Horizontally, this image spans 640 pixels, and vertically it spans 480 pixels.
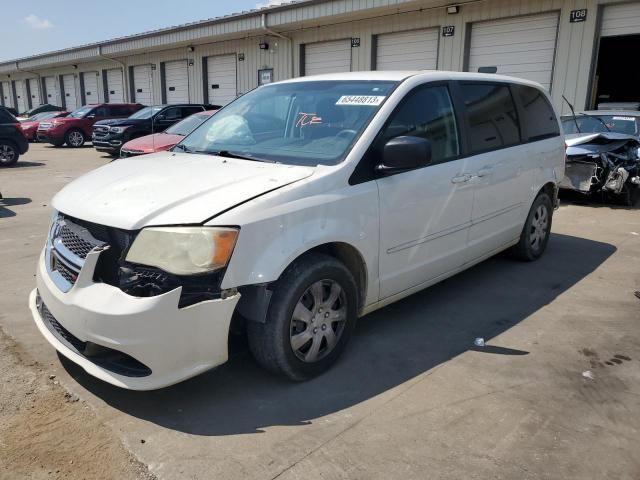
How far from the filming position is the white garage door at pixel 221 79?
20.9 meters

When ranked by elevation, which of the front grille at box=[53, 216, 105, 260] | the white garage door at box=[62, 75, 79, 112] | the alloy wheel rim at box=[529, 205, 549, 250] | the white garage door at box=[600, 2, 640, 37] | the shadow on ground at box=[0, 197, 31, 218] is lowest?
the shadow on ground at box=[0, 197, 31, 218]

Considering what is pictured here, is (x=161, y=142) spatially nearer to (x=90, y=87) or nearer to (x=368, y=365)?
(x=368, y=365)

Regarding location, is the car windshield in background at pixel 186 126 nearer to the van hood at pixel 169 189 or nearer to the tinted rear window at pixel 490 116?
the tinted rear window at pixel 490 116

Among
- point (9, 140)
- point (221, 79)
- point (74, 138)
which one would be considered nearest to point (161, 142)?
point (9, 140)

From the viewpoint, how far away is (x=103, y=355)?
287 cm

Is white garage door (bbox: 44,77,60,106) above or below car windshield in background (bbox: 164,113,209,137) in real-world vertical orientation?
above

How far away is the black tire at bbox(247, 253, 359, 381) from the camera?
9.59 feet

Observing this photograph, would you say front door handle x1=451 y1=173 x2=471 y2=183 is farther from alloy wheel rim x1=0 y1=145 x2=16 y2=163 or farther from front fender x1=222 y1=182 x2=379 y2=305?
alloy wheel rim x1=0 y1=145 x2=16 y2=163

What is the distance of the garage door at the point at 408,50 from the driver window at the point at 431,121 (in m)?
10.9

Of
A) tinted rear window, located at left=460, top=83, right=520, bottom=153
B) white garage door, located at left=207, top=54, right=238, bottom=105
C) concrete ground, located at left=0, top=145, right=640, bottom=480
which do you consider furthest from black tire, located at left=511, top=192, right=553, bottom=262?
white garage door, located at left=207, top=54, right=238, bottom=105

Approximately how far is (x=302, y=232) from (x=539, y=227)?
11.9 ft

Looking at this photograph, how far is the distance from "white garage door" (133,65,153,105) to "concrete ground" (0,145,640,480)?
23.0 meters

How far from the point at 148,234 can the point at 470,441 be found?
1909 mm

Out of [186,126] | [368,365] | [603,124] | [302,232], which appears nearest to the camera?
[302,232]
